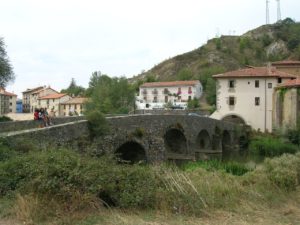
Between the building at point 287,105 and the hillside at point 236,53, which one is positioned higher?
the hillside at point 236,53

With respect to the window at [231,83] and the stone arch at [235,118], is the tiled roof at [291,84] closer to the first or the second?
the window at [231,83]

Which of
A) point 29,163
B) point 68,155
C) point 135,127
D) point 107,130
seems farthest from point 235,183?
point 135,127

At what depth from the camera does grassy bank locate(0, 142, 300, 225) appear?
760cm

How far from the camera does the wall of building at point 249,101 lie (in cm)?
4869

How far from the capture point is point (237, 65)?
112062 mm

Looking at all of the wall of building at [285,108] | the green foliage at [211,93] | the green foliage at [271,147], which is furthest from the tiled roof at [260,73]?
the green foliage at [211,93]

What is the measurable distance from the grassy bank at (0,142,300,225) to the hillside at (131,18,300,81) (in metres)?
93.5

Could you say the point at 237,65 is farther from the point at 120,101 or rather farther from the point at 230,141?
the point at 230,141

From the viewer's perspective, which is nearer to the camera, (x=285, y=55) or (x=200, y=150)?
(x=200, y=150)

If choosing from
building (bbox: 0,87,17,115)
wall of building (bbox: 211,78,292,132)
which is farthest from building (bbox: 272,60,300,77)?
building (bbox: 0,87,17,115)

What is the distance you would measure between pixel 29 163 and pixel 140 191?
248 cm

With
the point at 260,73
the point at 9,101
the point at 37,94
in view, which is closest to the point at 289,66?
the point at 260,73

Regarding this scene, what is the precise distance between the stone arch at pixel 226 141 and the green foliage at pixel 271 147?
3.44 m

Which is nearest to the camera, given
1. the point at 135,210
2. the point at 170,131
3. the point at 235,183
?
the point at 135,210
